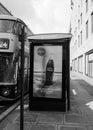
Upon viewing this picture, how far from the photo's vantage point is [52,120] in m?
5.74

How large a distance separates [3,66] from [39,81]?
6.53 feet

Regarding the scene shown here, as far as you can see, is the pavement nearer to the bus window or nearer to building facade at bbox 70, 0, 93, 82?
the bus window

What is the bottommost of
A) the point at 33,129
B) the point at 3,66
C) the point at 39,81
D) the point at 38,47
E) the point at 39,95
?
the point at 33,129

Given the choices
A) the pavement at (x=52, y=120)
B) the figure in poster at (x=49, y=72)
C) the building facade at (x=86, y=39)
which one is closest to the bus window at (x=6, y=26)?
the figure in poster at (x=49, y=72)

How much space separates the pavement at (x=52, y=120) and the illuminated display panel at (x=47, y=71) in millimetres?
762

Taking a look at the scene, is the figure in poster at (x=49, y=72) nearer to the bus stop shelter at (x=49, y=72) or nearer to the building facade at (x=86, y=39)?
the bus stop shelter at (x=49, y=72)

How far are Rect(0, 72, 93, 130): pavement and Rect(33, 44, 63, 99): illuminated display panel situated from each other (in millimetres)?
762

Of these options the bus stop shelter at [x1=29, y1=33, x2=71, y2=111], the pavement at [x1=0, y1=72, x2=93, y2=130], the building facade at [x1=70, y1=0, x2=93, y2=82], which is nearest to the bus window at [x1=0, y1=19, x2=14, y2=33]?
the bus stop shelter at [x1=29, y1=33, x2=71, y2=111]

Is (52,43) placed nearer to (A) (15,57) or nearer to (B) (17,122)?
(A) (15,57)

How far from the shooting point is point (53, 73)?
6.79 metres

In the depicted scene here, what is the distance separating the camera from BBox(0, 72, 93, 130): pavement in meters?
5.12

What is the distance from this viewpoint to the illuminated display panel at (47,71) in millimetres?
6723

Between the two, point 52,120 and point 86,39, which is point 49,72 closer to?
point 52,120

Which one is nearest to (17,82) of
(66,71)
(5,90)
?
(5,90)
